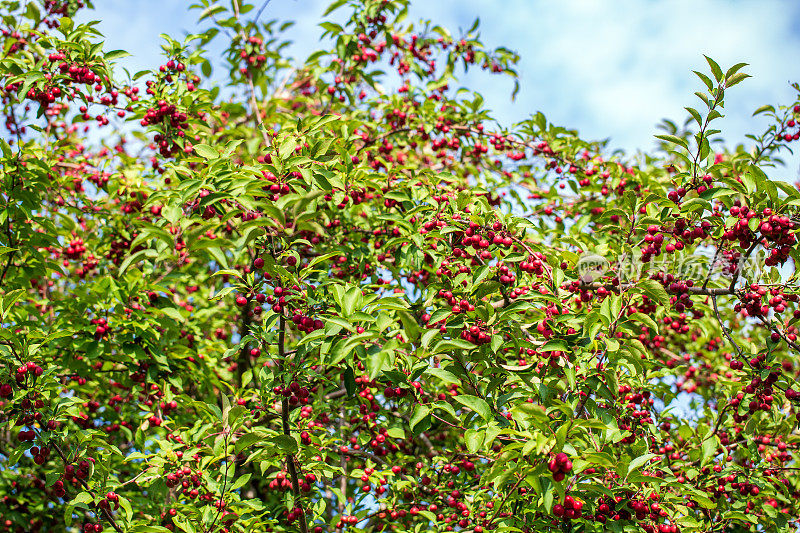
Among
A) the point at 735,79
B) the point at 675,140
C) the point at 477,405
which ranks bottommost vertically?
the point at 477,405

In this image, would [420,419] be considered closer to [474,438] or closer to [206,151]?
[474,438]

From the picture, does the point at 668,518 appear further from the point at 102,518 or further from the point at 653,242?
the point at 102,518

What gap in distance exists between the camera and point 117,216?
5391 millimetres

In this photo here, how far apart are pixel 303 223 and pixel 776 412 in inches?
140

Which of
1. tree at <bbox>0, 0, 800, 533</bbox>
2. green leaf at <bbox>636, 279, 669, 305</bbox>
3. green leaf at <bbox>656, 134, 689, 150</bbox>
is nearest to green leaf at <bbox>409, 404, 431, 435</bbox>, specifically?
tree at <bbox>0, 0, 800, 533</bbox>

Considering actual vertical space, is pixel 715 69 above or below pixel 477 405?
above

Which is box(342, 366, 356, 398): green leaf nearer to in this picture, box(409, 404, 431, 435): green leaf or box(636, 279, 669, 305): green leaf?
box(409, 404, 431, 435): green leaf

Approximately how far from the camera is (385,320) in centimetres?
289

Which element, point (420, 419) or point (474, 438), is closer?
point (474, 438)

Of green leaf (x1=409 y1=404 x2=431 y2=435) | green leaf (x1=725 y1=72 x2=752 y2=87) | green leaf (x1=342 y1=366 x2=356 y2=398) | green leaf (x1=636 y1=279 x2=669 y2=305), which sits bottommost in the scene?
green leaf (x1=409 y1=404 x2=431 y2=435)

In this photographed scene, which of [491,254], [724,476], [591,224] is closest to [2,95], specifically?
[491,254]

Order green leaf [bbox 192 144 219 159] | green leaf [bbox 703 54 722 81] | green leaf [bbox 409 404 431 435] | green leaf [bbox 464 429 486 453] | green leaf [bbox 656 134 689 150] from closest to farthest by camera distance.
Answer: green leaf [bbox 464 429 486 453] < green leaf [bbox 409 404 431 435] < green leaf [bbox 703 54 722 81] < green leaf [bbox 656 134 689 150] < green leaf [bbox 192 144 219 159]

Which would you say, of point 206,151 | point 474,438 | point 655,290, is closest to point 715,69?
point 655,290

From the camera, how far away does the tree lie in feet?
10.7
